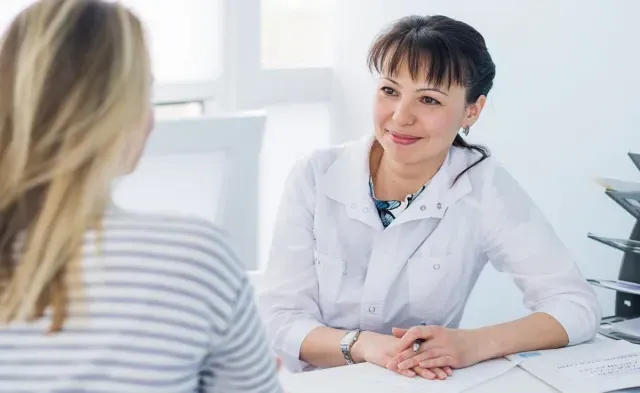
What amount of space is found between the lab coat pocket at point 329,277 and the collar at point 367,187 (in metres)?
0.10

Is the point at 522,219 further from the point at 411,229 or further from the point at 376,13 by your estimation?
the point at 376,13

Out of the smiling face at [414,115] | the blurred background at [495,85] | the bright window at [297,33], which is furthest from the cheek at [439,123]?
the bright window at [297,33]

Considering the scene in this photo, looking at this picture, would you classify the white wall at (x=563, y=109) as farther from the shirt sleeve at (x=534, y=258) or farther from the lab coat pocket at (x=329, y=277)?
the lab coat pocket at (x=329, y=277)

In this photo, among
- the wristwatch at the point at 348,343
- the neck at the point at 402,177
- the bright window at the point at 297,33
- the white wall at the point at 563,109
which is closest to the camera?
the wristwatch at the point at 348,343

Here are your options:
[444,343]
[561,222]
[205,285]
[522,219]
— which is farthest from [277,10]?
[205,285]

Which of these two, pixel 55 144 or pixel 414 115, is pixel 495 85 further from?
pixel 55 144

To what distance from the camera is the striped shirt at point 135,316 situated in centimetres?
81

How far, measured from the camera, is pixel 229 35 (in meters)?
2.49

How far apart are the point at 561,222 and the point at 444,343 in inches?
42.9

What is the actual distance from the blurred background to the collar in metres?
0.50

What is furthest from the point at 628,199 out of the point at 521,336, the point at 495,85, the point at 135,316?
the point at 135,316

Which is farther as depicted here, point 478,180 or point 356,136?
point 356,136

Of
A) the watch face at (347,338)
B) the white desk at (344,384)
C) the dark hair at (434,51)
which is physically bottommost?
the watch face at (347,338)

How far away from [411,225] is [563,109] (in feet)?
2.78
